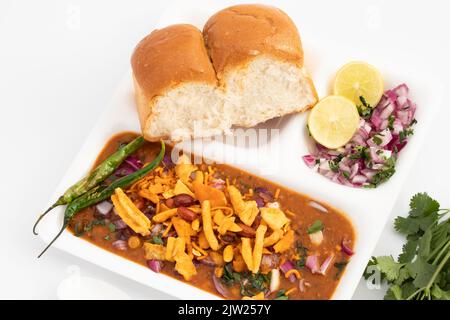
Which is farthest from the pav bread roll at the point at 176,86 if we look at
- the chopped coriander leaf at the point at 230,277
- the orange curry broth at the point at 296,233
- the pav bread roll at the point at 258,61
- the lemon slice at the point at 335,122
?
the chopped coriander leaf at the point at 230,277

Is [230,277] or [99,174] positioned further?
[99,174]

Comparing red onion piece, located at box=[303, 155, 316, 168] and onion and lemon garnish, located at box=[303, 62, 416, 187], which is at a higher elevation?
onion and lemon garnish, located at box=[303, 62, 416, 187]

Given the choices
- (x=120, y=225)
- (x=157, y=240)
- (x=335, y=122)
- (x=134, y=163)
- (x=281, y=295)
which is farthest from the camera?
(x=134, y=163)

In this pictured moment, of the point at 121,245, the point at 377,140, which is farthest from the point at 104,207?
the point at 377,140

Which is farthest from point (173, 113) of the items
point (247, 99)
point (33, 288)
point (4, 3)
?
point (4, 3)

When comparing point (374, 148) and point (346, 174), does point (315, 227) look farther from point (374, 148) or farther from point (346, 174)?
point (374, 148)

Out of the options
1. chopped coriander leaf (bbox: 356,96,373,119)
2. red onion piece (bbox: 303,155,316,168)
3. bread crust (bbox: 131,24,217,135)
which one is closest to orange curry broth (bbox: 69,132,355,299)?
red onion piece (bbox: 303,155,316,168)

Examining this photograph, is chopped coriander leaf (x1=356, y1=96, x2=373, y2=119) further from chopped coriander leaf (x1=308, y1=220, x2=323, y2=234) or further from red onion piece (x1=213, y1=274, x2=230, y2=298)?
red onion piece (x1=213, y1=274, x2=230, y2=298)
